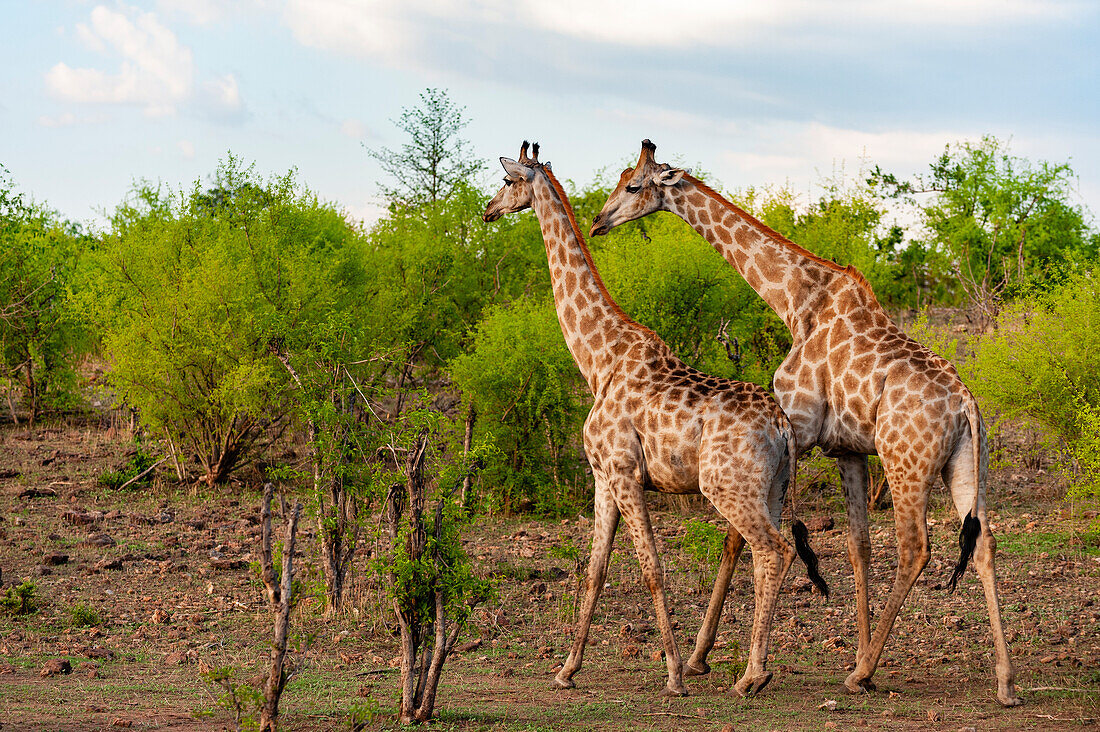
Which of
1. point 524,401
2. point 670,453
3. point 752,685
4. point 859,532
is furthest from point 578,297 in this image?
point 524,401

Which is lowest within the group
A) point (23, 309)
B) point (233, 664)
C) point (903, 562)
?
point (233, 664)

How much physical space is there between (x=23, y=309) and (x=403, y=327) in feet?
20.7

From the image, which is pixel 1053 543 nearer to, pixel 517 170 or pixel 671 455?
pixel 671 455

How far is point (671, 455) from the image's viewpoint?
22.8 feet

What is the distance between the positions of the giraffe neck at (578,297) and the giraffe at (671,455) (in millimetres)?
10

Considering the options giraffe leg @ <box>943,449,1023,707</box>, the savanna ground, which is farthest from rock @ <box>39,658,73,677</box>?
giraffe leg @ <box>943,449,1023,707</box>

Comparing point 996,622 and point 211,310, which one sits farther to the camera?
point 211,310

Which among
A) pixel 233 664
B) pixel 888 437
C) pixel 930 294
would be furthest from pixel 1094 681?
pixel 930 294

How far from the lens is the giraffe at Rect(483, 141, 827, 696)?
6.69 meters

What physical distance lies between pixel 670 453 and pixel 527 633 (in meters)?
2.52

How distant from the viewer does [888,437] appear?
6.92 meters

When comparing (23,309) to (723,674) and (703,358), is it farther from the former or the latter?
(723,674)

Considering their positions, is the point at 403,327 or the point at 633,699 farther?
the point at 403,327

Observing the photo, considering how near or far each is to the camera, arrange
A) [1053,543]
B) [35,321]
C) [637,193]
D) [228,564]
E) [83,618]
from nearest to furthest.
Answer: [637,193] < [83,618] < [228,564] < [1053,543] < [35,321]
